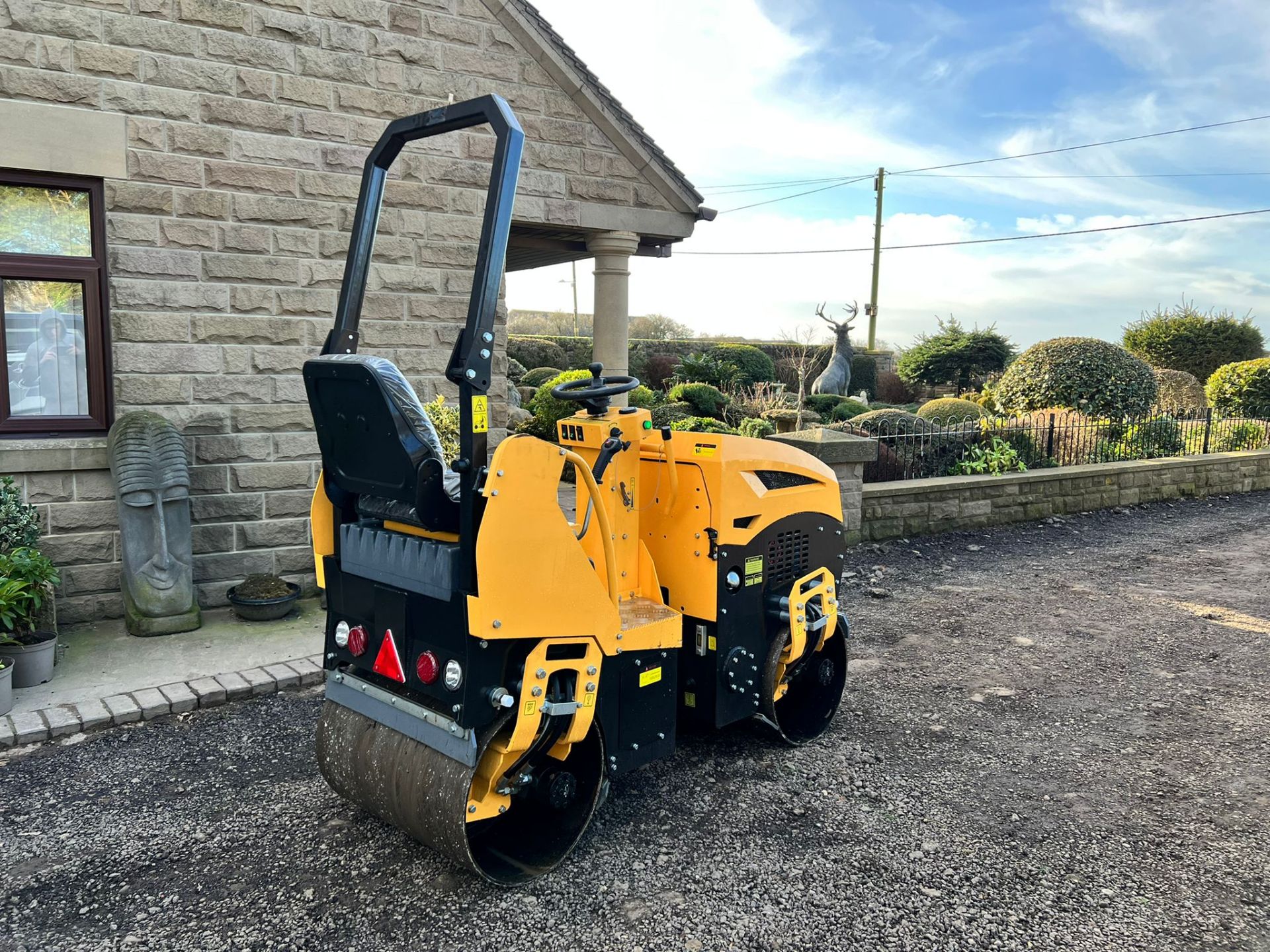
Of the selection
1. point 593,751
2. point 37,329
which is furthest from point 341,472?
point 37,329

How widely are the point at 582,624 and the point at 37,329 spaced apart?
459cm

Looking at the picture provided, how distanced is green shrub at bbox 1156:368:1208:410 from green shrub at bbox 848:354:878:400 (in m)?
8.90

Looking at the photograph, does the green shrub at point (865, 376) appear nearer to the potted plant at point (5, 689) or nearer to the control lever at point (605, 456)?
the control lever at point (605, 456)

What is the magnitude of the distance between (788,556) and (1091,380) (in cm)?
1194

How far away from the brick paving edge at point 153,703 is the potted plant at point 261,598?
800 millimetres

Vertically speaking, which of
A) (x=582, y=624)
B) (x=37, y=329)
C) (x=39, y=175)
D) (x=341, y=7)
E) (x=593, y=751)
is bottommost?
(x=593, y=751)

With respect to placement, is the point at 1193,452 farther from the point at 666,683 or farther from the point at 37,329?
the point at 37,329

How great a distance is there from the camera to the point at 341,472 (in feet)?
10.0

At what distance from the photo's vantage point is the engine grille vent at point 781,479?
3891 millimetres

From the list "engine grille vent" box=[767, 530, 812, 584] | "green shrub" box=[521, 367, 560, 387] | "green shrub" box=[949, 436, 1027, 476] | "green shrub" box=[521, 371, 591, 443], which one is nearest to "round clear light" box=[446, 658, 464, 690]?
"engine grille vent" box=[767, 530, 812, 584]

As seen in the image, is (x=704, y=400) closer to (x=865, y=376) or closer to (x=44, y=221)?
(x=44, y=221)

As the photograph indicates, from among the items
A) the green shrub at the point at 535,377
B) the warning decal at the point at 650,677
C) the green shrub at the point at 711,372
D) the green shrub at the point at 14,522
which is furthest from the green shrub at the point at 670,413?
the warning decal at the point at 650,677

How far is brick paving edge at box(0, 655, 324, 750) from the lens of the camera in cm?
418

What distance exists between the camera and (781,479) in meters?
4.00
